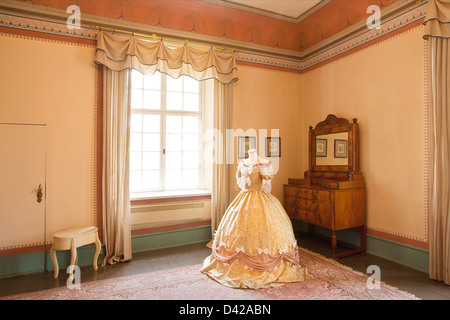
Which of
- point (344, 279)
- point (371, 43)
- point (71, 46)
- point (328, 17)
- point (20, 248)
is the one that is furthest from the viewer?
point (328, 17)

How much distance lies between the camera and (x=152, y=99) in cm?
457

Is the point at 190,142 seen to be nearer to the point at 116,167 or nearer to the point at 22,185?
the point at 116,167

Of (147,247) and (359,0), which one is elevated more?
(359,0)

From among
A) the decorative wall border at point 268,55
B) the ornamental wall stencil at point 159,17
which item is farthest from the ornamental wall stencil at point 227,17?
the decorative wall border at point 268,55

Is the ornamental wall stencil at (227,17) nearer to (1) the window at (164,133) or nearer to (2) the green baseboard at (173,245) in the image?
(1) the window at (164,133)

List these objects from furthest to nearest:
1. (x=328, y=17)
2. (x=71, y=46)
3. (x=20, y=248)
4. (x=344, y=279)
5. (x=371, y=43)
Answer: (x=328, y=17) → (x=371, y=43) → (x=71, y=46) → (x=20, y=248) → (x=344, y=279)

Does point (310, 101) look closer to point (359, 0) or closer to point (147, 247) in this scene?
point (359, 0)

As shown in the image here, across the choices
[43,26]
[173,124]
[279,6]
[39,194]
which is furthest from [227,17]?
[39,194]

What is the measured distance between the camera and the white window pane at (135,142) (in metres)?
4.42

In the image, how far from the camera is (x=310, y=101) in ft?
16.9

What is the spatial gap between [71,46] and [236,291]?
144 inches

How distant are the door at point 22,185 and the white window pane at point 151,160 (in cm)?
138

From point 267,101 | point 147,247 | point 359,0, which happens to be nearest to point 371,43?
point 359,0

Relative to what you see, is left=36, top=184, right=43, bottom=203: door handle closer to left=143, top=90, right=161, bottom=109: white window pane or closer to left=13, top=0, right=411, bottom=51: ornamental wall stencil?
left=143, top=90, right=161, bottom=109: white window pane
